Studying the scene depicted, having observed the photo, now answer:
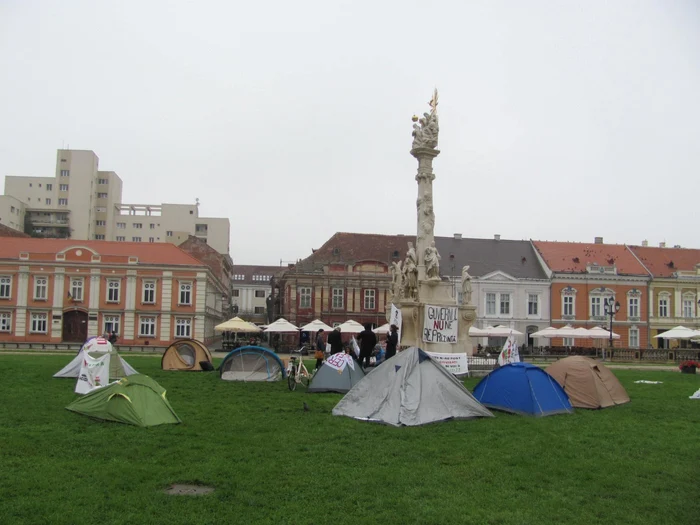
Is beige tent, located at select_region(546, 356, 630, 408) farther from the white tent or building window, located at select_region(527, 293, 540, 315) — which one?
building window, located at select_region(527, 293, 540, 315)

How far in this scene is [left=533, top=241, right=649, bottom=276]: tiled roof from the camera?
54.4 m

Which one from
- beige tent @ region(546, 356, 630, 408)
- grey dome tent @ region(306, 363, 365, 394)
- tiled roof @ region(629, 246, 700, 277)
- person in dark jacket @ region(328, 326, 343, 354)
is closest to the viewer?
beige tent @ region(546, 356, 630, 408)

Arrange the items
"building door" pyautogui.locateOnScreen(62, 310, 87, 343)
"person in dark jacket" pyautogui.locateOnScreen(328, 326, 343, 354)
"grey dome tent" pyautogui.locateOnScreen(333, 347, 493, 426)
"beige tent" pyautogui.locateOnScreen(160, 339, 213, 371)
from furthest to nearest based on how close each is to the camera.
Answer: "building door" pyautogui.locateOnScreen(62, 310, 87, 343), "beige tent" pyautogui.locateOnScreen(160, 339, 213, 371), "person in dark jacket" pyautogui.locateOnScreen(328, 326, 343, 354), "grey dome tent" pyautogui.locateOnScreen(333, 347, 493, 426)

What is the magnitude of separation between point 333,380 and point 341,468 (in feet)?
26.7

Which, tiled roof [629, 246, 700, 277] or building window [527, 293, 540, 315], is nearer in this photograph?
building window [527, 293, 540, 315]

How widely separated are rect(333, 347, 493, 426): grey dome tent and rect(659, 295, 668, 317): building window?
4731cm

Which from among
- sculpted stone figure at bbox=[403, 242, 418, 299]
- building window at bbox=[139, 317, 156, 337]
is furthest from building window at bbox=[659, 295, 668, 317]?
sculpted stone figure at bbox=[403, 242, 418, 299]

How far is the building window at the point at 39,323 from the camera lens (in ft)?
142

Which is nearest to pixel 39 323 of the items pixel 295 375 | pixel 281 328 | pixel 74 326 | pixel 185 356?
pixel 74 326

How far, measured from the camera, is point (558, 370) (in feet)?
50.4

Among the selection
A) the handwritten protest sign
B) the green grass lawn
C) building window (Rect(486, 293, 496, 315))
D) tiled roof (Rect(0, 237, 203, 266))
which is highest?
tiled roof (Rect(0, 237, 203, 266))

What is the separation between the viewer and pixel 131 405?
11.3 m

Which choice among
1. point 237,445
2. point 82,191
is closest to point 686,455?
point 237,445

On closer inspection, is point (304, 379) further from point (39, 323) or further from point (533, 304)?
point (533, 304)
